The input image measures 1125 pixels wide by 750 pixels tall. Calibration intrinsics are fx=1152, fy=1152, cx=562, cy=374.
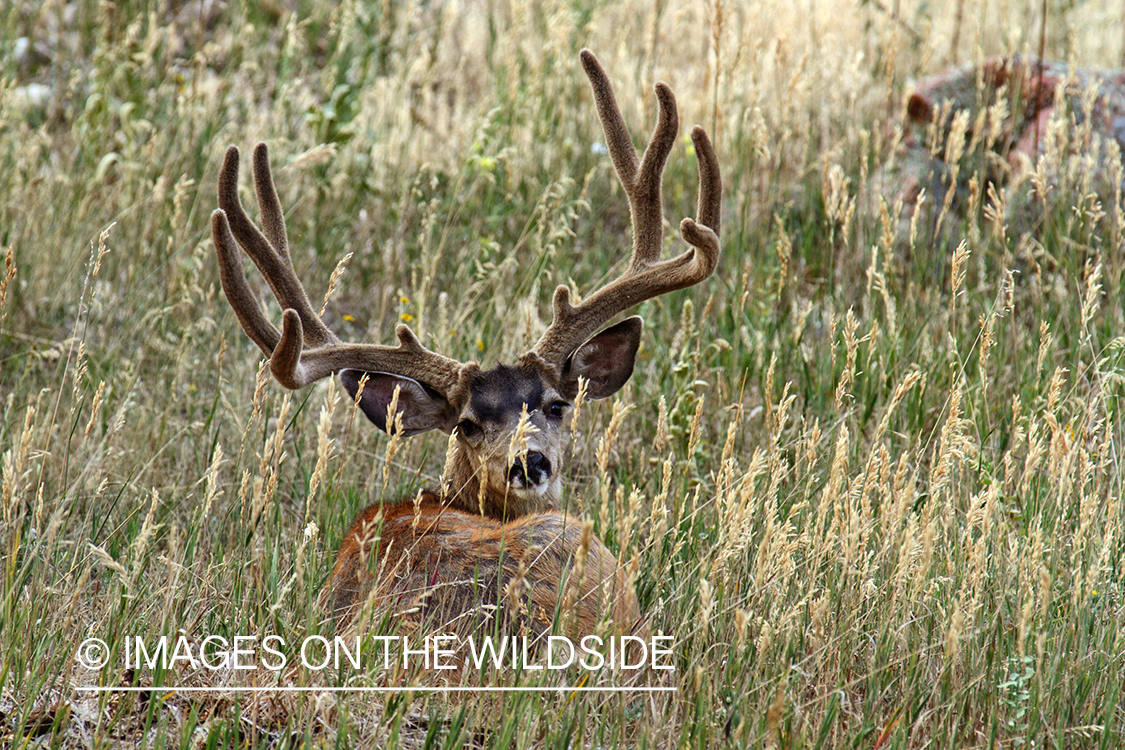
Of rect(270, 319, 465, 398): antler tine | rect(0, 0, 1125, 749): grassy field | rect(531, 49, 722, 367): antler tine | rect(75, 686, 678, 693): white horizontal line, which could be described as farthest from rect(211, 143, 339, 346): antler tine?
rect(75, 686, 678, 693): white horizontal line

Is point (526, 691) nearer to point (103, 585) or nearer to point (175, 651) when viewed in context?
point (175, 651)

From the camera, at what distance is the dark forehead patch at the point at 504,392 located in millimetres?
4332

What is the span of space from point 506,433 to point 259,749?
169 cm

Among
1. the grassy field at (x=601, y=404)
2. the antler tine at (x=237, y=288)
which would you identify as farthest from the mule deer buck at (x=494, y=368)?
the grassy field at (x=601, y=404)

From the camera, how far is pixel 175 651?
3098 millimetres

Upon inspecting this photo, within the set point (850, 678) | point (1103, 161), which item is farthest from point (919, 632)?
point (1103, 161)

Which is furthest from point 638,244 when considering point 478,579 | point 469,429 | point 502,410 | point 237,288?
point 478,579

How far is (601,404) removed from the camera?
5348mm

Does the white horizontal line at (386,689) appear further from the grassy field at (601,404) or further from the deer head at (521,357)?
the deer head at (521,357)

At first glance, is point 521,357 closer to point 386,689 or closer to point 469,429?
point 469,429

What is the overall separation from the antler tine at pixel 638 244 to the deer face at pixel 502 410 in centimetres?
10

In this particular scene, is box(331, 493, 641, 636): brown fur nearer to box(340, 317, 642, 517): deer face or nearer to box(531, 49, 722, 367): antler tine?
box(340, 317, 642, 517): deer face

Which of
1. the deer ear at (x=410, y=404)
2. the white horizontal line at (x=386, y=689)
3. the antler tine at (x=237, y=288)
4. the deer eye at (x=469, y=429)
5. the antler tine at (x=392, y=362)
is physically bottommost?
Result: the white horizontal line at (x=386, y=689)

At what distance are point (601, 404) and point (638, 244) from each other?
0.96 m
